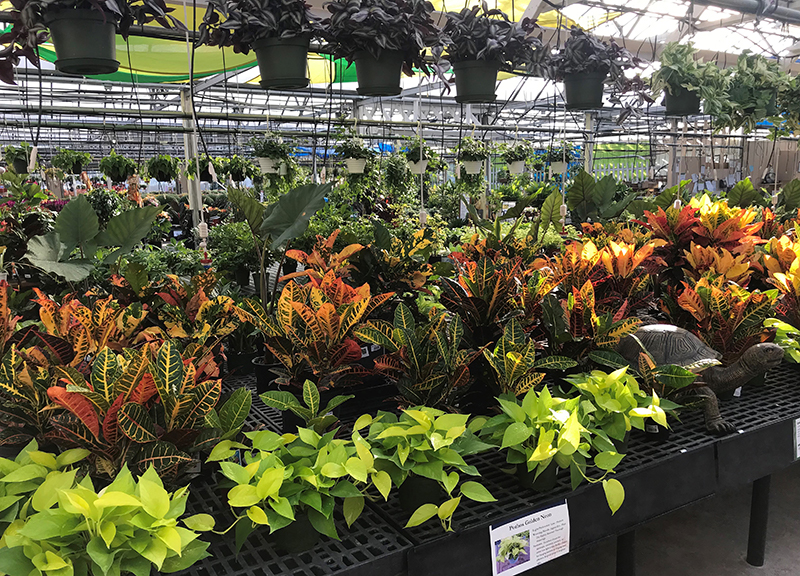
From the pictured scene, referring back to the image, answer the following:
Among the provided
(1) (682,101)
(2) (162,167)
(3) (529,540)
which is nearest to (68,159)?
(2) (162,167)

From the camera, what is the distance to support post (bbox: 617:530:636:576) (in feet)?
6.00

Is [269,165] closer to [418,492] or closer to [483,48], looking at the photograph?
[483,48]

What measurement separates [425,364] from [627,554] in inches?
36.4

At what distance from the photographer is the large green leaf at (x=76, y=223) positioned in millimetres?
2408

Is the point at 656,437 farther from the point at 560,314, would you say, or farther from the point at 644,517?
the point at 560,314

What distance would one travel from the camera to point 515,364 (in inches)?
62.1

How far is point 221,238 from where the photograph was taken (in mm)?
4039

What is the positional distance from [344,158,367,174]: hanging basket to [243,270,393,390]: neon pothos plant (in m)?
3.58

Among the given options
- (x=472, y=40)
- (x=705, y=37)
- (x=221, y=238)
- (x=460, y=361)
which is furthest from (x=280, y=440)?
(x=705, y=37)

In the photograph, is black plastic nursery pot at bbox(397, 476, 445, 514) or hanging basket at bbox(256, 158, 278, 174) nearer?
black plastic nursery pot at bbox(397, 476, 445, 514)

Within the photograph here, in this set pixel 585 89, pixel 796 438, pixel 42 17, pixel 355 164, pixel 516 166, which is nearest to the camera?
pixel 796 438

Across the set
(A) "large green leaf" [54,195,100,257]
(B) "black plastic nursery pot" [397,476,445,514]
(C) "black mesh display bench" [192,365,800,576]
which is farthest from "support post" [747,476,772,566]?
(A) "large green leaf" [54,195,100,257]

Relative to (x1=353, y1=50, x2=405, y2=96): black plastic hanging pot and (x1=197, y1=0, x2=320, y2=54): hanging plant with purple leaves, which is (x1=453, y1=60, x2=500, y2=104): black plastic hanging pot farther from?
(x1=197, y1=0, x2=320, y2=54): hanging plant with purple leaves

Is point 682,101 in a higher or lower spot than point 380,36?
lower
